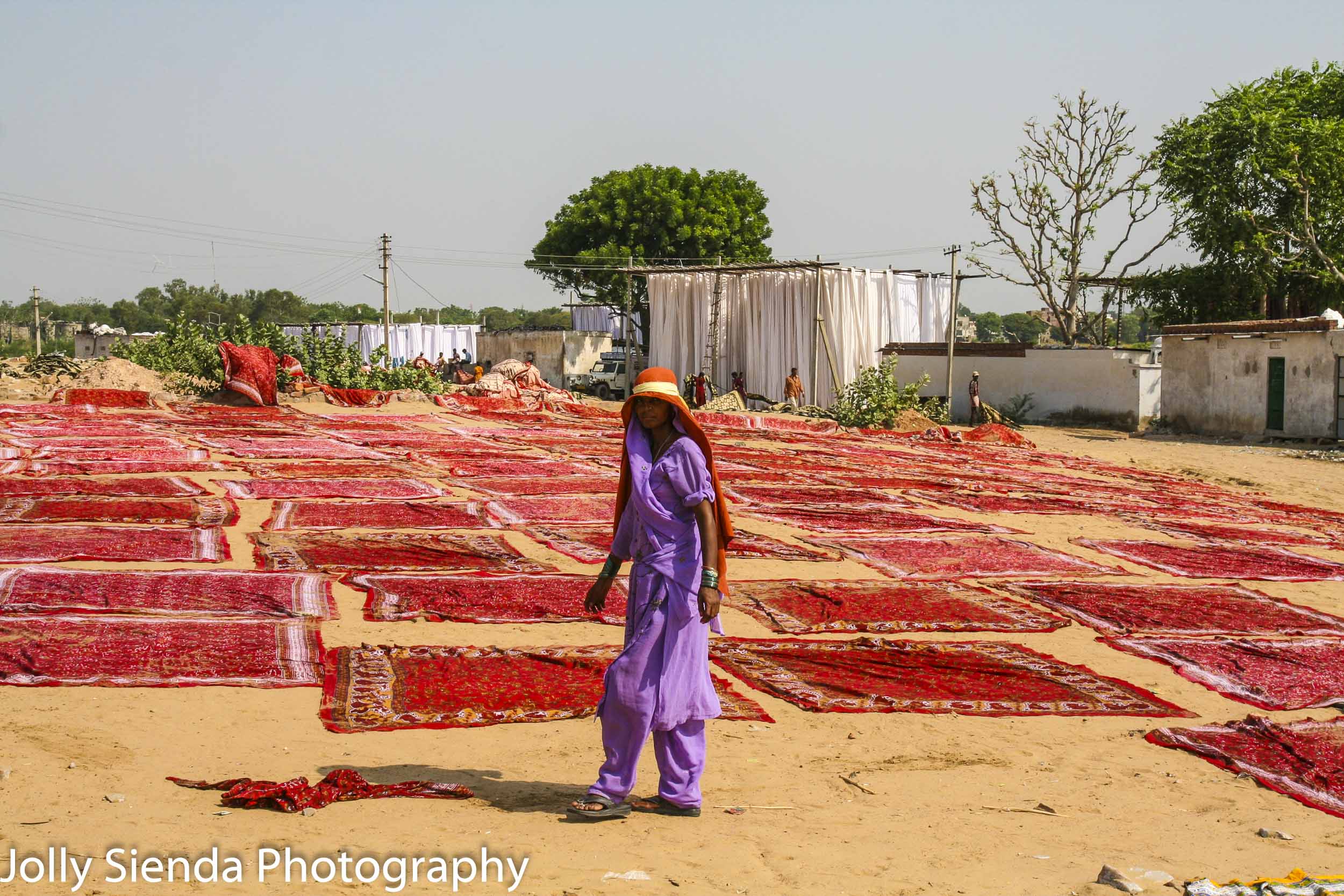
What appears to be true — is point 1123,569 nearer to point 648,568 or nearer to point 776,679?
point 776,679

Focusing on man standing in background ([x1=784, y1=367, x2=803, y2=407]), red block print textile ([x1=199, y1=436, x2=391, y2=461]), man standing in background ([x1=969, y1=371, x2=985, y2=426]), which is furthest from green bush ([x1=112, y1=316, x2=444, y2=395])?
man standing in background ([x1=969, y1=371, x2=985, y2=426])

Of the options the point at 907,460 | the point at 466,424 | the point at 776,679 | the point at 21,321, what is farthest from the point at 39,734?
the point at 21,321

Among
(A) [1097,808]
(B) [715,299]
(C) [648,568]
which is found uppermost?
(B) [715,299]

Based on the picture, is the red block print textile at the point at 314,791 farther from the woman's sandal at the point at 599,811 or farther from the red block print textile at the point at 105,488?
the red block print textile at the point at 105,488

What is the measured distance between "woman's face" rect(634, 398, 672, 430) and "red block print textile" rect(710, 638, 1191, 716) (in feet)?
5.51

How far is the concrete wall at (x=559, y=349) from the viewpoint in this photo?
123ft

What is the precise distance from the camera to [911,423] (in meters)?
23.2

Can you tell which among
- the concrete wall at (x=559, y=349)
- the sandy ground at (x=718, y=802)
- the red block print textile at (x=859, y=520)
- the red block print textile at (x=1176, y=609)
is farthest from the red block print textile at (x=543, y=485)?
the concrete wall at (x=559, y=349)

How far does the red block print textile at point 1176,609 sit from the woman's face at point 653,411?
12.1ft

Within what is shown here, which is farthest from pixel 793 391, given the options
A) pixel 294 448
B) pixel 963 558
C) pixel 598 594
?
pixel 598 594

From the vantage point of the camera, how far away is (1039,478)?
1462 cm

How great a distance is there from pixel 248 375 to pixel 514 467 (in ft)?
43.0

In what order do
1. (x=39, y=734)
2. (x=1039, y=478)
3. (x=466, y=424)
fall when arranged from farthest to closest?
(x=466, y=424)
(x=1039, y=478)
(x=39, y=734)

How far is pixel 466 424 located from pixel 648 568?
59.5 ft
